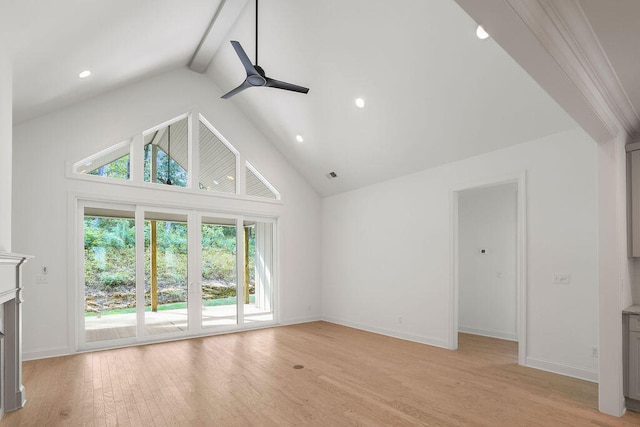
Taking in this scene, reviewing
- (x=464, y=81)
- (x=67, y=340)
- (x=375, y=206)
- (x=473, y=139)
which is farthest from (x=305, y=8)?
(x=67, y=340)

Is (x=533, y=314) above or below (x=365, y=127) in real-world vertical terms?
below

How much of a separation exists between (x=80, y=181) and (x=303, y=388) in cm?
423

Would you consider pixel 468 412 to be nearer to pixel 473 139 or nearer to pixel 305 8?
pixel 473 139

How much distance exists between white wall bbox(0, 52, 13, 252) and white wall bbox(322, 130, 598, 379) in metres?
5.09

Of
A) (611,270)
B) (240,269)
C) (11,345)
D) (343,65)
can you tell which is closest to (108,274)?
(240,269)

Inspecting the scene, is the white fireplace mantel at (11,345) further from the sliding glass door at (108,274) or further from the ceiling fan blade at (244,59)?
the ceiling fan blade at (244,59)

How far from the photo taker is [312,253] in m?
7.86

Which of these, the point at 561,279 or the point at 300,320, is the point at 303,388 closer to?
the point at 561,279

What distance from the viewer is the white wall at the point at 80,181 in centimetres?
495

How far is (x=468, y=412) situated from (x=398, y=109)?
3.64 m

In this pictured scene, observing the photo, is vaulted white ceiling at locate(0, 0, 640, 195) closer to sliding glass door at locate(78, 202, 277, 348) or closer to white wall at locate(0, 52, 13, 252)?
white wall at locate(0, 52, 13, 252)

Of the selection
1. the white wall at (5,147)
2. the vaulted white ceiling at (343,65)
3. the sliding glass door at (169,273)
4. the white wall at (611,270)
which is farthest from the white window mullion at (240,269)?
the white wall at (611,270)

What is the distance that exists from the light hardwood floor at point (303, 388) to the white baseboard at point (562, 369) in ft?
0.38

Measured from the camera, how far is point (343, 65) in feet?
16.3
